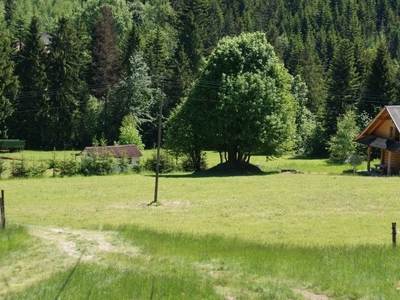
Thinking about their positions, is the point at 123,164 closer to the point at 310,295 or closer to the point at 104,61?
the point at 104,61

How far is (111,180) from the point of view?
50.0 m

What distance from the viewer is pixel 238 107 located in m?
54.1

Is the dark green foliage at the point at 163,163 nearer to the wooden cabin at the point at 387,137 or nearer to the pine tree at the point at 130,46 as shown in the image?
the wooden cabin at the point at 387,137

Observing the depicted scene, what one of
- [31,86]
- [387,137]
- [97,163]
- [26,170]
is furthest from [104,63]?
[387,137]

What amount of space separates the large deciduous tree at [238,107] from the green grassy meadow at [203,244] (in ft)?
44.6

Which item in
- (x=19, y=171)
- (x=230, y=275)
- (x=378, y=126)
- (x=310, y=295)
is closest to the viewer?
(x=310, y=295)

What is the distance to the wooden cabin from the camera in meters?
53.2

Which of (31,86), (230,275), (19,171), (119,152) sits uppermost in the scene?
(31,86)

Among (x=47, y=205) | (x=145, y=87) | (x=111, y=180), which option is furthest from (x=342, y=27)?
(x=47, y=205)

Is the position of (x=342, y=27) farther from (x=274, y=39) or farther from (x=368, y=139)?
(x=368, y=139)

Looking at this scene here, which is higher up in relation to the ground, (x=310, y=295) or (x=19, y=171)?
(x=310, y=295)

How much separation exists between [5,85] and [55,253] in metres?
67.0

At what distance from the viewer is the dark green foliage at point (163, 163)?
58.8 m

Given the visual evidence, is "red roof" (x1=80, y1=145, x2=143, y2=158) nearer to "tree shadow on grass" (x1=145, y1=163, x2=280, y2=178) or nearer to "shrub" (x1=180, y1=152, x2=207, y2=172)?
"shrub" (x1=180, y1=152, x2=207, y2=172)
